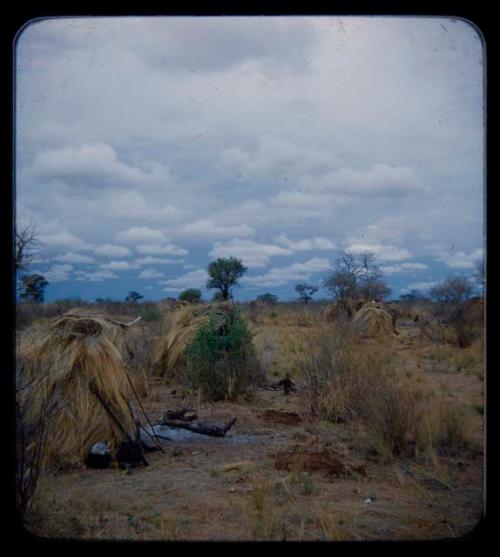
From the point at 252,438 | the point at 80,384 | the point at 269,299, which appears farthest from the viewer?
the point at 269,299

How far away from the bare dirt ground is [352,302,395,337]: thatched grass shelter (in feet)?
14.8

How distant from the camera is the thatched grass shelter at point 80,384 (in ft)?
20.4

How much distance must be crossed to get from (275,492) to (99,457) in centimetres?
179

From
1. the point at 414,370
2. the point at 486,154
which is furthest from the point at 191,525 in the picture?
the point at 414,370

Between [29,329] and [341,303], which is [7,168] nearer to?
[29,329]

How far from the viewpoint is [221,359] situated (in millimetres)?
10508

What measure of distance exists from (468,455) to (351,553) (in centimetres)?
315

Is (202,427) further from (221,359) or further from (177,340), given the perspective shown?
(177,340)

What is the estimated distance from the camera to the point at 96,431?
652 cm

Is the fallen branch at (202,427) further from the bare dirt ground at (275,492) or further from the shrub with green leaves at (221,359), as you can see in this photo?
the shrub with green leaves at (221,359)

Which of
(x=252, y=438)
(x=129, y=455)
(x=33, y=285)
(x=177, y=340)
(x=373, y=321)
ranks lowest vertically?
(x=252, y=438)

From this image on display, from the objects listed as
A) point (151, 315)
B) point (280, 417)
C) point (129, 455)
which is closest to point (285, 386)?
point (280, 417)

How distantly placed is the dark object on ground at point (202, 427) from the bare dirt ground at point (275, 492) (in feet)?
0.36
